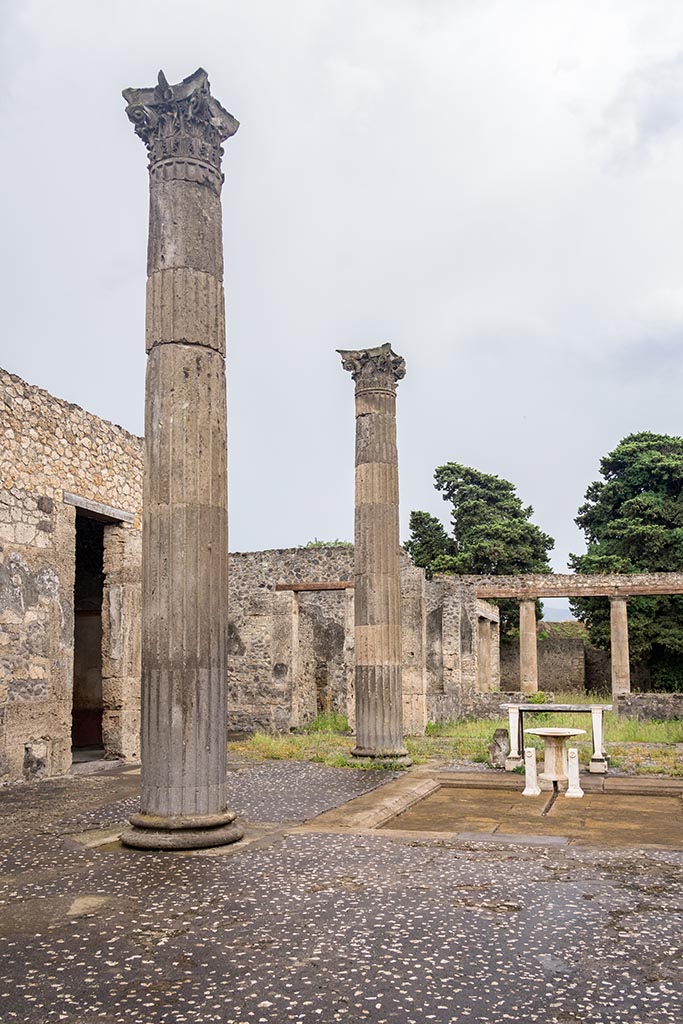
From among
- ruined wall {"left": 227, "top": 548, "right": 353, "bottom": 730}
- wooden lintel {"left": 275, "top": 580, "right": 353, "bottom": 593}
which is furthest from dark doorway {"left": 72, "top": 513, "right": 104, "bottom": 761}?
wooden lintel {"left": 275, "top": 580, "right": 353, "bottom": 593}

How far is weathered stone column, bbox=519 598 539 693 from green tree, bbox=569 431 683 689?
14.7 ft

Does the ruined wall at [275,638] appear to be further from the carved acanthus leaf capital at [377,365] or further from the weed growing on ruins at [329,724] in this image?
the carved acanthus leaf capital at [377,365]

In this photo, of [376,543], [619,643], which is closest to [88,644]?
[376,543]

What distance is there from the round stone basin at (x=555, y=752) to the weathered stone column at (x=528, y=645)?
54.7 feet

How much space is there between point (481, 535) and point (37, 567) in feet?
82.8

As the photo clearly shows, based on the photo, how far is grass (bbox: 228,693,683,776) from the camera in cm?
1197

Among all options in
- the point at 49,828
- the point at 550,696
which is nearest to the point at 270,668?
the point at 550,696

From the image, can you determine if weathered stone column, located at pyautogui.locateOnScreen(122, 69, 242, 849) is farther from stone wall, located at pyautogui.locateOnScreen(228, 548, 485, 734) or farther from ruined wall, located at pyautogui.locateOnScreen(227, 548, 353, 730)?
ruined wall, located at pyautogui.locateOnScreen(227, 548, 353, 730)

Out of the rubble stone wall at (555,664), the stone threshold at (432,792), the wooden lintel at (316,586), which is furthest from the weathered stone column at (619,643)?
the stone threshold at (432,792)

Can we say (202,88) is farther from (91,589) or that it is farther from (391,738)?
(91,589)

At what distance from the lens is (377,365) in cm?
1217

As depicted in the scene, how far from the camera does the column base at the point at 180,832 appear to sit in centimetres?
617

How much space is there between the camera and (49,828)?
718cm

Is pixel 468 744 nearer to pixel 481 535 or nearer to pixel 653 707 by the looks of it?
pixel 653 707
